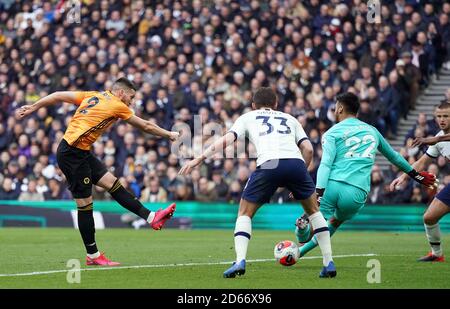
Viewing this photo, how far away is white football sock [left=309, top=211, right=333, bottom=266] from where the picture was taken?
1071cm

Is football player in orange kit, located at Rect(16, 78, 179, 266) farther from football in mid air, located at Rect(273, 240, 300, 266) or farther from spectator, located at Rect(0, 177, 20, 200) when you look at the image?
spectator, located at Rect(0, 177, 20, 200)

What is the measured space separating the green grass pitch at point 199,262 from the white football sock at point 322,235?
0.90 feet

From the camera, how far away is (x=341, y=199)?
38.9ft

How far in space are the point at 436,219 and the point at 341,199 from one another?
191 cm

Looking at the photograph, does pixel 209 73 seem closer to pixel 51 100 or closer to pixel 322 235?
pixel 51 100

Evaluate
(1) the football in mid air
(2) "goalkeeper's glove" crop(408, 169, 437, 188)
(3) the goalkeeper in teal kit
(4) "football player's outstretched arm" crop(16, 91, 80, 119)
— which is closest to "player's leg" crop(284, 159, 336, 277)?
(3) the goalkeeper in teal kit

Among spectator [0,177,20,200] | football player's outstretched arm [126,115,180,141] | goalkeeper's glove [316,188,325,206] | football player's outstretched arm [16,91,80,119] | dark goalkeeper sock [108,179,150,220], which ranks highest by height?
football player's outstretched arm [16,91,80,119]

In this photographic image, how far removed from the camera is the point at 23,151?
26.8m

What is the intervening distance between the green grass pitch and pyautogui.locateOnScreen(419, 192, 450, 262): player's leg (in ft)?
1.16

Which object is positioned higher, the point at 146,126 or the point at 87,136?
the point at 146,126

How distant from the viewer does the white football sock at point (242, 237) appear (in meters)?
10.6

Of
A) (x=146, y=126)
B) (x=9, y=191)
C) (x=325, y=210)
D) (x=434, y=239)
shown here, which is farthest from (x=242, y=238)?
(x=9, y=191)

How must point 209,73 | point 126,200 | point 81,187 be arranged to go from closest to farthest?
point 81,187 → point 126,200 → point 209,73

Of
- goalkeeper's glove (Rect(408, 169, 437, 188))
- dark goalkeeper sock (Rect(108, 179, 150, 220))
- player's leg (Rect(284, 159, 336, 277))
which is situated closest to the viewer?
player's leg (Rect(284, 159, 336, 277))
